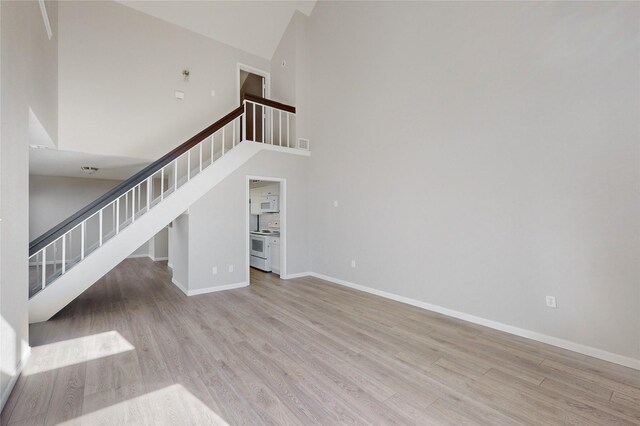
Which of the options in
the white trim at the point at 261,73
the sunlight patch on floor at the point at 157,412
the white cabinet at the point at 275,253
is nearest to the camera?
the sunlight patch on floor at the point at 157,412

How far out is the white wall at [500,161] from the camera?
7.78ft

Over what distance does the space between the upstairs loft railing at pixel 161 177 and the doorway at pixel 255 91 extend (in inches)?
1.0

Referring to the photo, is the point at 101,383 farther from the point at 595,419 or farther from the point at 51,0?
the point at 51,0

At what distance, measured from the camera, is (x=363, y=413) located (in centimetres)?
174

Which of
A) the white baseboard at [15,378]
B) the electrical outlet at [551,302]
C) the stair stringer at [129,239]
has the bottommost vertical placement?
the white baseboard at [15,378]

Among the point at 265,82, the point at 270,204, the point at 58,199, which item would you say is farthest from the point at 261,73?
the point at 58,199

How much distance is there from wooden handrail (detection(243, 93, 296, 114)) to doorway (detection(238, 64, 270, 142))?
0.25 metres

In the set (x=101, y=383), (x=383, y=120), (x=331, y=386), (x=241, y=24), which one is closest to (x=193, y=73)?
(x=241, y=24)

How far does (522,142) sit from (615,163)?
0.72m

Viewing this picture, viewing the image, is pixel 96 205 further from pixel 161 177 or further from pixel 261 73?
pixel 261 73

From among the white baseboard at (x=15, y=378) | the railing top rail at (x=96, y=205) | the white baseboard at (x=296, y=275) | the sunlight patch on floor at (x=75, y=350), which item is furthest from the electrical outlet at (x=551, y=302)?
the railing top rail at (x=96, y=205)

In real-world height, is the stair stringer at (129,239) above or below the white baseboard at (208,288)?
above

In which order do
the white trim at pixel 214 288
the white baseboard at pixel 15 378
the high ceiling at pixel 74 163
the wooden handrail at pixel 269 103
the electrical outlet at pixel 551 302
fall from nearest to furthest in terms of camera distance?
1. the white baseboard at pixel 15 378
2. the electrical outlet at pixel 551 302
3. the white trim at pixel 214 288
4. the high ceiling at pixel 74 163
5. the wooden handrail at pixel 269 103

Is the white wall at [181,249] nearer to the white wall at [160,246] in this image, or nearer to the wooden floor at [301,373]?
the wooden floor at [301,373]
